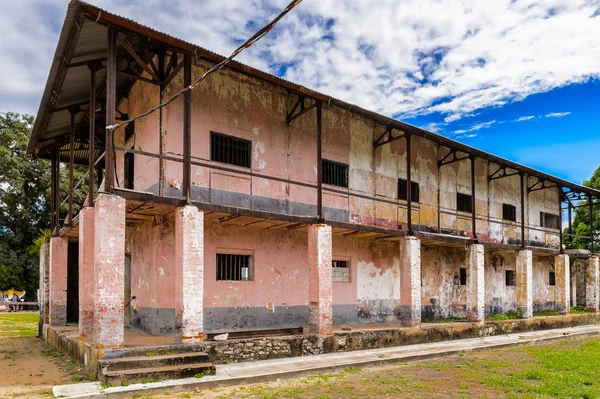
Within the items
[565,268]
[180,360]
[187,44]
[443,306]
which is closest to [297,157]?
[187,44]

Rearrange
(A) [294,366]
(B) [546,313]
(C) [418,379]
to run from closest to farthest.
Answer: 1. (C) [418,379]
2. (A) [294,366]
3. (B) [546,313]

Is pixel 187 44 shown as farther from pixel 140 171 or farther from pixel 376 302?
pixel 376 302

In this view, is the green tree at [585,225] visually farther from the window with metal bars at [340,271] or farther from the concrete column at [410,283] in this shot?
the window with metal bars at [340,271]

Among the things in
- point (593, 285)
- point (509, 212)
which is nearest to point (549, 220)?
point (593, 285)

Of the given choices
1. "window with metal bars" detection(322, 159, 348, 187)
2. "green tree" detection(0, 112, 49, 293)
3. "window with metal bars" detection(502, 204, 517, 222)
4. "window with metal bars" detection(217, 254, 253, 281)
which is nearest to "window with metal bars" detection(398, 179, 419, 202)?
"window with metal bars" detection(322, 159, 348, 187)

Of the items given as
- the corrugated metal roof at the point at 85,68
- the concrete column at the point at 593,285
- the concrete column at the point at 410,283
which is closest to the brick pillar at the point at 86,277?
the corrugated metal roof at the point at 85,68

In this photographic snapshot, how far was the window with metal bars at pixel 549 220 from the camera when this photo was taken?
25234mm

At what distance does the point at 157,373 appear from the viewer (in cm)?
933

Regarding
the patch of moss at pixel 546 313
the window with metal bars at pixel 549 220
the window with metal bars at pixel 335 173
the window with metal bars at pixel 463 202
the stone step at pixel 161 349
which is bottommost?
the patch of moss at pixel 546 313

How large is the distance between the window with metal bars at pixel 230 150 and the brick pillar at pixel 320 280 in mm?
2602

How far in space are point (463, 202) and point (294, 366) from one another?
12.3 meters

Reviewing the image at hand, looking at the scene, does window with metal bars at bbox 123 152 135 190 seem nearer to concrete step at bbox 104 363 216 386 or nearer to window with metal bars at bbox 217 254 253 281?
window with metal bars at bbox 217 254 253 281

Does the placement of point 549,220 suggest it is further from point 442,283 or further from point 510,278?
point 442,283

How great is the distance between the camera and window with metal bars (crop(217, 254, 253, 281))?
1338 cm
